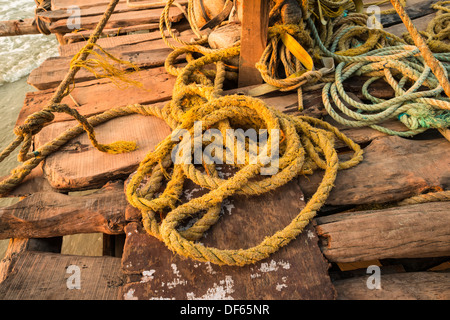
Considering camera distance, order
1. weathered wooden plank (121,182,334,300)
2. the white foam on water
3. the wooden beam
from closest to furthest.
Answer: weathered wooden plank (121,182,334,300), the wooden beam, the white foam on water

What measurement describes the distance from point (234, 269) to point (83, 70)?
186 cm

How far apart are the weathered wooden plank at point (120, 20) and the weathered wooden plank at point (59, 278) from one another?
7.66 feet

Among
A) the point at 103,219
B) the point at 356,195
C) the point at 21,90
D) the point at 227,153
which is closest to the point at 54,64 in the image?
the point at 103,219

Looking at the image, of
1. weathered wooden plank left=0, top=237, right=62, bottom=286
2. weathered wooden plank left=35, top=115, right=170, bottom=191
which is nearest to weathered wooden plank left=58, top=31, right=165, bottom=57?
weathered wooden plank left=35, top=115, right=170, bottom=191

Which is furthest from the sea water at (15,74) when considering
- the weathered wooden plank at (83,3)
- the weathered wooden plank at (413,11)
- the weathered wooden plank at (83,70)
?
the weathered wooden plank at (413,11)

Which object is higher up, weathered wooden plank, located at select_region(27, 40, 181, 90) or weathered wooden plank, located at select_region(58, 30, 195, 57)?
weathered wooden plank, located at select_region(58, 30, 195, 57)

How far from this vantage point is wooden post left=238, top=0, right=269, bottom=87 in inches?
64.0

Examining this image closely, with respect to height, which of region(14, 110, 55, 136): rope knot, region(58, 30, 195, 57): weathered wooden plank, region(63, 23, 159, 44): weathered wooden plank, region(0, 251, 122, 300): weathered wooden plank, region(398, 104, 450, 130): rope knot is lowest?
region(0, 251, 122, 300): weathered wooden plank

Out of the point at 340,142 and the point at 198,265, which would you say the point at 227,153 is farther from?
the point at 340,142

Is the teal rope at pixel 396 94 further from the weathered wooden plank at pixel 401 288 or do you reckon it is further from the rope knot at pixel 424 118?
the weathered wooden plank at pixel 401 288

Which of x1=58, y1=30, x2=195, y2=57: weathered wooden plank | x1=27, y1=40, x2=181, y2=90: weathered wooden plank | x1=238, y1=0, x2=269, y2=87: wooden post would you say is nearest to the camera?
x1=238, y1=0, x2=269, y2=87: wooden post

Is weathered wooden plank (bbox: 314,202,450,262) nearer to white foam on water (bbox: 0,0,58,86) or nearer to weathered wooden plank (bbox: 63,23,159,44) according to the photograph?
weathered wooden plank (bbox: 63,23,159,44)

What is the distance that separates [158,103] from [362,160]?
4.09 ft

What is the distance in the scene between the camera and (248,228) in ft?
4.08
